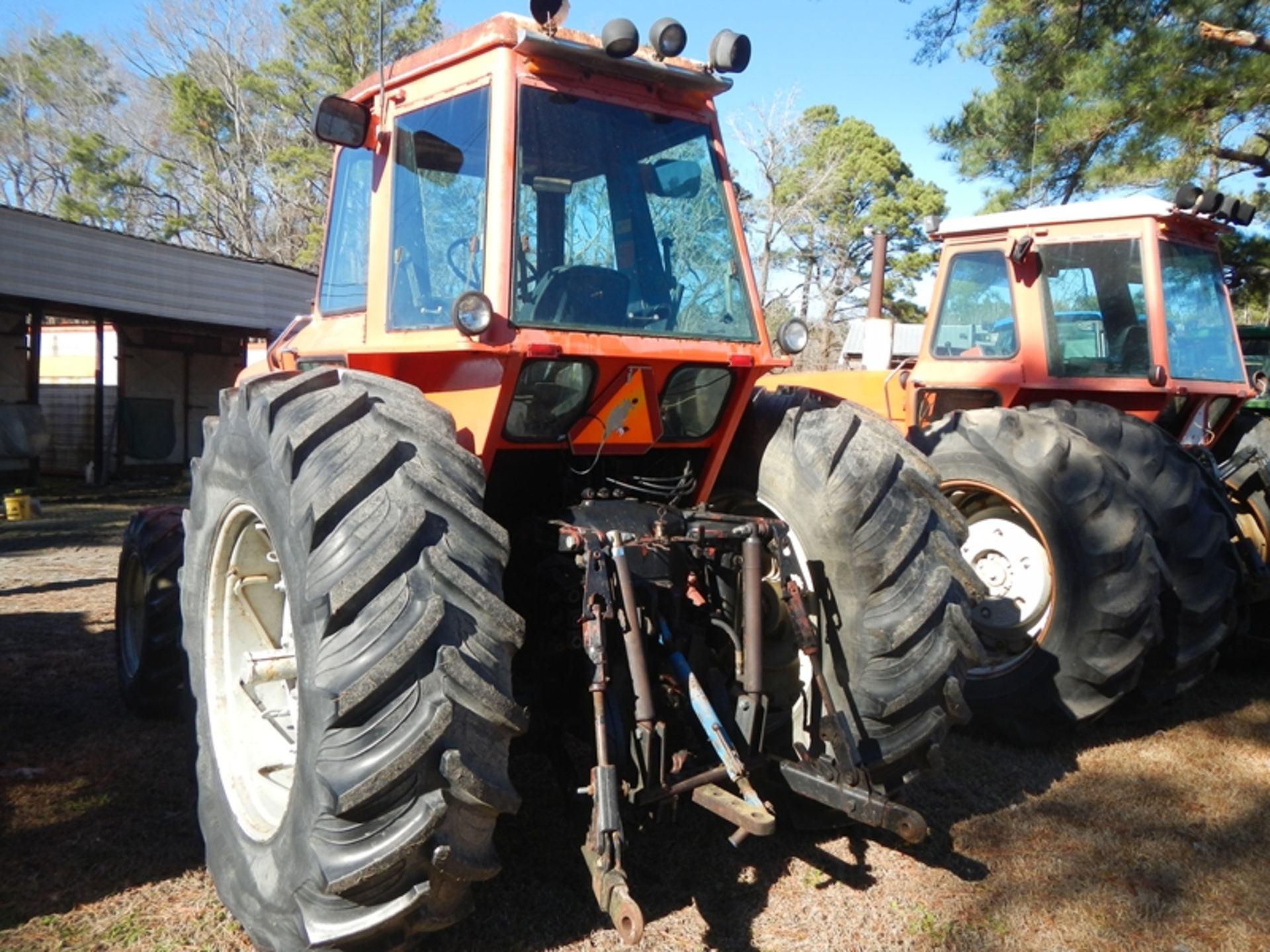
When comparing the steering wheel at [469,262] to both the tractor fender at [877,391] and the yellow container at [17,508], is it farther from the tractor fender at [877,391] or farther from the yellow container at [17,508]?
the yellow container at [17,508]

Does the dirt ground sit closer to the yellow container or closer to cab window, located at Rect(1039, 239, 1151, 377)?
cab window, located at Rect(1039, 239, 1151, 377)

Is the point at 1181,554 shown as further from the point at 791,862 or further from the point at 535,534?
the point at 535,534

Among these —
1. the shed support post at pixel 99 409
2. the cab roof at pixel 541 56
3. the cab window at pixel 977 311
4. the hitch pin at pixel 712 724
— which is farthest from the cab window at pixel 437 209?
the shed support post at pixel 99 409

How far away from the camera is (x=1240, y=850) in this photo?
12.2 ft

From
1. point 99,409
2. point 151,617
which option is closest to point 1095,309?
point 151,617

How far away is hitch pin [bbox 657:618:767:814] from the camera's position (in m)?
2.70

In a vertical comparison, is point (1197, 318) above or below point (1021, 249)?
below

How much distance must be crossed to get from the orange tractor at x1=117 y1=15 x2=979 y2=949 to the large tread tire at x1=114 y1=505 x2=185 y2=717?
1.20 metres

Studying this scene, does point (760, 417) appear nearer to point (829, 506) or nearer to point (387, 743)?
point (829, 506)

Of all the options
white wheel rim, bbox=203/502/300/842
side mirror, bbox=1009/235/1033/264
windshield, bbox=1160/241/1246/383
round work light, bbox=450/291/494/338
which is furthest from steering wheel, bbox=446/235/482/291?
windshield, bbox=1160/241/1246/383

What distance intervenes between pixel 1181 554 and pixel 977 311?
→ 206 cm

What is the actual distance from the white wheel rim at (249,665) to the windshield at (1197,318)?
492 centimetres

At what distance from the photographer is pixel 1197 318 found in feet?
19.7

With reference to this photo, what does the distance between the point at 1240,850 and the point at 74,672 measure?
5325 millimetres
